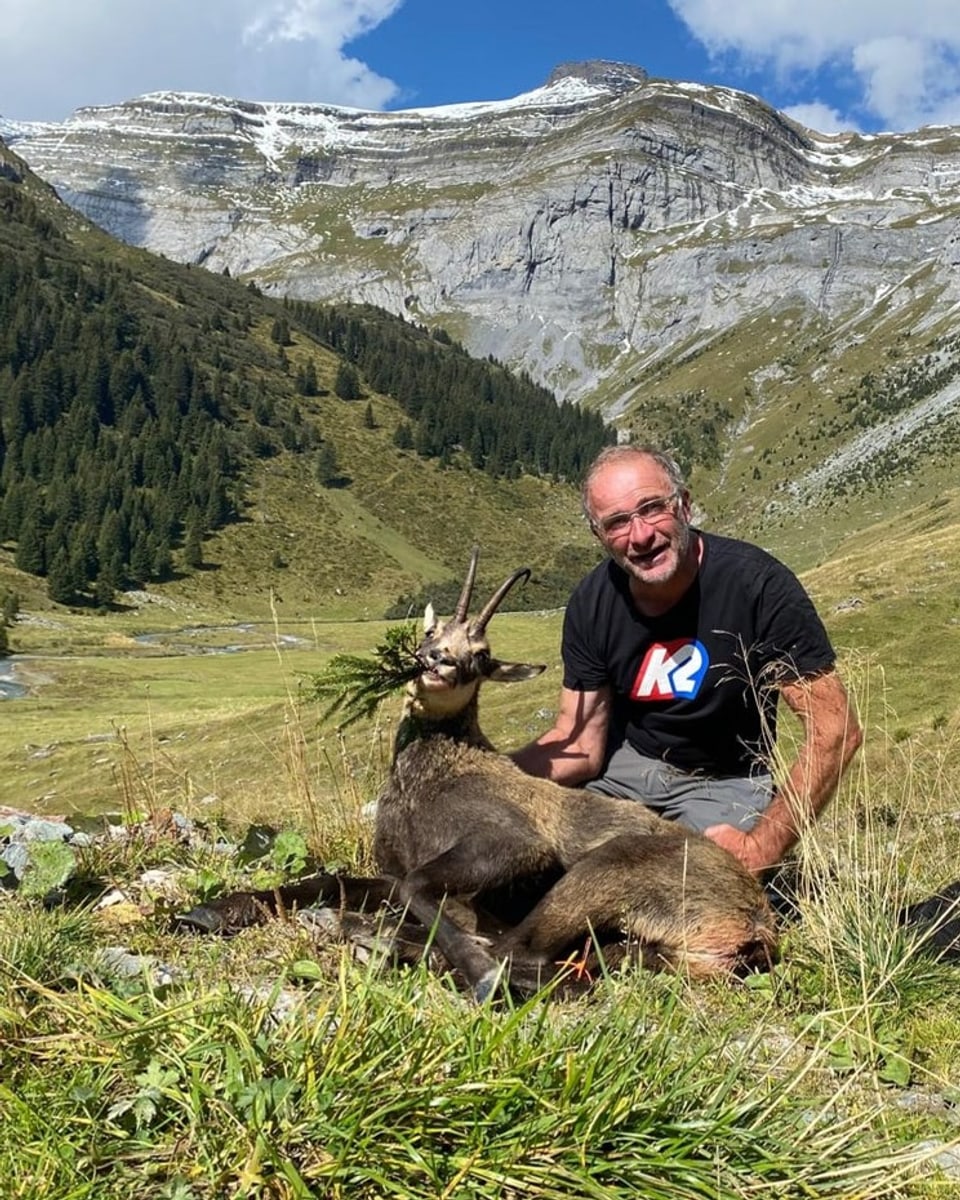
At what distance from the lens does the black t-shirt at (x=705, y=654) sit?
6.48 metres

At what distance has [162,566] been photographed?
154125mm

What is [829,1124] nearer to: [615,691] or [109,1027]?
[109,1027]

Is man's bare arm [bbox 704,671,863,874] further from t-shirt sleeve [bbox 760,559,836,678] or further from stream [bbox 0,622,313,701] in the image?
stream [bbox 0,622,313,701]

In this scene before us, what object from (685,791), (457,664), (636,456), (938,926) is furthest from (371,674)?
(938,926)

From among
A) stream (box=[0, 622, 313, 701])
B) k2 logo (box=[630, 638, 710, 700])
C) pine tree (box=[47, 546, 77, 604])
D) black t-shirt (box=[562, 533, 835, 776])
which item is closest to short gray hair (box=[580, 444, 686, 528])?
black t-shirt (box=[562, 533, 835, 776])

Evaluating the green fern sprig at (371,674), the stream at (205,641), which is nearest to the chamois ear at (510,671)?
the green fern sprig at (371,674)

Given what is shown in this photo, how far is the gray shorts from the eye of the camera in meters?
6.76

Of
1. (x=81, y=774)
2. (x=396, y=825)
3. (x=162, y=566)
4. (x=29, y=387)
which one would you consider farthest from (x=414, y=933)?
(x=29, y=387)

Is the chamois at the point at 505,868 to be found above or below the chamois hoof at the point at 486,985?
above

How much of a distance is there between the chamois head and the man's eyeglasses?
72cm

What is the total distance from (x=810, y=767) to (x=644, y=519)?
190 cm

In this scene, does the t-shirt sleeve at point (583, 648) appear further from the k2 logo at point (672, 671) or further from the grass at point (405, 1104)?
the grass at point (405, 1104)

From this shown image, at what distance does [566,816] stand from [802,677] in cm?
182

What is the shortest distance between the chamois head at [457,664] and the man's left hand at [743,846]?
1.60 meters
